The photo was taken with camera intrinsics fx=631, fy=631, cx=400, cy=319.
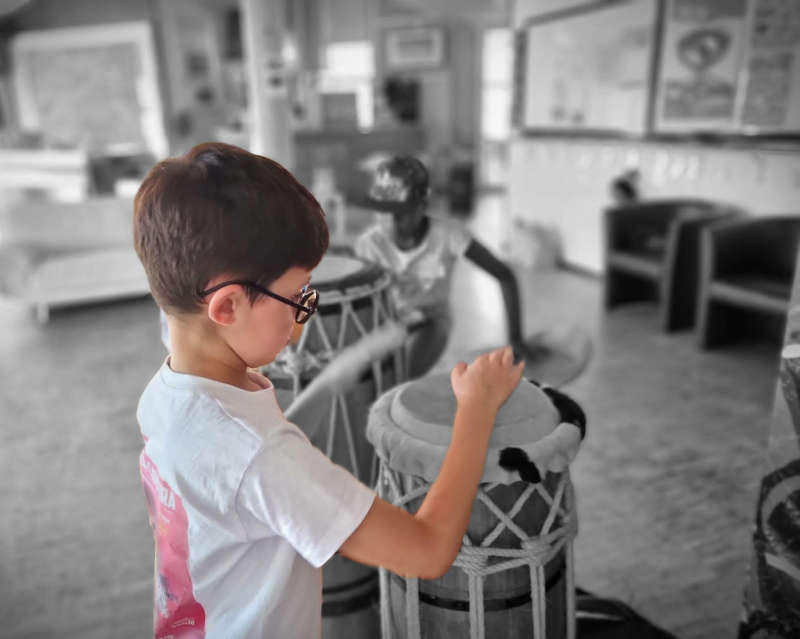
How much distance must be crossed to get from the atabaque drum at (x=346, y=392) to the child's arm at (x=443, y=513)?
2.12 feet

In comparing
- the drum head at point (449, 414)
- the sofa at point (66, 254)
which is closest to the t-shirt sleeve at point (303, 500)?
the drum head at point (449, 414)

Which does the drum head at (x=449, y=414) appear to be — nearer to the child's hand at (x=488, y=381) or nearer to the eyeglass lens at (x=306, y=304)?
the child's hand at (x=488, y=381)

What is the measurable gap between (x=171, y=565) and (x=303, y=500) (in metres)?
0.25

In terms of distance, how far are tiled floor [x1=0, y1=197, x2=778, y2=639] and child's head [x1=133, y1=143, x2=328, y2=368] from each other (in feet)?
4.53

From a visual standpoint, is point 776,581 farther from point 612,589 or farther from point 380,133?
point 380,133

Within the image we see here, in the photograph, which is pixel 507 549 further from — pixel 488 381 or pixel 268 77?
pixel 268 77

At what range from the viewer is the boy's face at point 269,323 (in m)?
0.67

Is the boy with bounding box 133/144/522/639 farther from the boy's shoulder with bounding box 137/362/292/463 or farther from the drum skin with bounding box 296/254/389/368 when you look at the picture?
the drum skin with bounding box 296/254/389/368

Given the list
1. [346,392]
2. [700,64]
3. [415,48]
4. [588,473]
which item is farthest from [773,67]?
[415,48]

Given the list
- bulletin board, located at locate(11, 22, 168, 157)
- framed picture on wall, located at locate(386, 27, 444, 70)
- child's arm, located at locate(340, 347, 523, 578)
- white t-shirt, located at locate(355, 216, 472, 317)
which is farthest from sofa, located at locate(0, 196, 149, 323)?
framed picture on wall, located at locate(386, 27, 444, 70)

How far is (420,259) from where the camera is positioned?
6.31ft

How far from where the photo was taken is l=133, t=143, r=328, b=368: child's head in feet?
1.97

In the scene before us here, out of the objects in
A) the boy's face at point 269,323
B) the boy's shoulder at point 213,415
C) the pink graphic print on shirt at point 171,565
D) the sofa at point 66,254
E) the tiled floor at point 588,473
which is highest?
the boy's face at point 269,323

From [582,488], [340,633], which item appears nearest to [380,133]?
[582,488]
